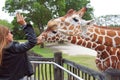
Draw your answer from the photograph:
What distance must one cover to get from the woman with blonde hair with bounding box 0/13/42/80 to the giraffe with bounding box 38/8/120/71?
2.72m

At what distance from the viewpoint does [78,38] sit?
704cm

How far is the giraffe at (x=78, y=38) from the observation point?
6863mm

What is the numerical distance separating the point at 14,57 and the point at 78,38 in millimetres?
3020

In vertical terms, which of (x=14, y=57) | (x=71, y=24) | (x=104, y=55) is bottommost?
(x=104, y=55)

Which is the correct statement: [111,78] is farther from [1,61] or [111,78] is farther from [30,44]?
[1,61]

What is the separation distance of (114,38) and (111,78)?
3415 millimetres

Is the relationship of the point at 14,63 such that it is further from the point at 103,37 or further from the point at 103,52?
the point at 103,52

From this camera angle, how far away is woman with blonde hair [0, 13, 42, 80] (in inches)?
156

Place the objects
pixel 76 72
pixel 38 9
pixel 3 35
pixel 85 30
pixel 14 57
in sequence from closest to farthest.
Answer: pixel 3 35
pixel 14 57
pixel 76 72
pixel 85 30
pixel 38 9

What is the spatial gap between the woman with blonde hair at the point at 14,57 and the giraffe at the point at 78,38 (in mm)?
2722

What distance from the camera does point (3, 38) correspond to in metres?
3.93

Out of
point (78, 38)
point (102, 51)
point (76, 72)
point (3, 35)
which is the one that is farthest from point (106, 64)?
point (3, 35)

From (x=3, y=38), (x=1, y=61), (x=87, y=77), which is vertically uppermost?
(x=3, y=38)

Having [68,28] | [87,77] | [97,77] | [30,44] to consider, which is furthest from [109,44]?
[30,44]
